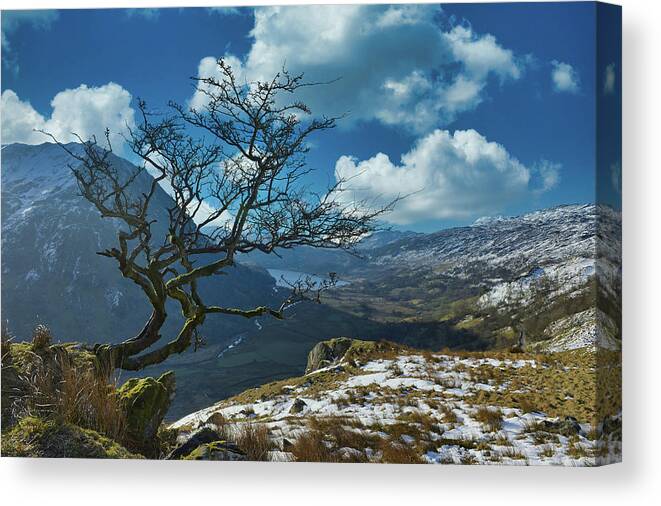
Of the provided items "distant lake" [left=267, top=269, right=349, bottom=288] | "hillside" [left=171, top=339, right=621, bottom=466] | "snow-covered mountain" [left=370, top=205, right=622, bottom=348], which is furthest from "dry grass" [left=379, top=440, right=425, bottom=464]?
"distant lake" [left=267, top=269, right=349, bottom=288]

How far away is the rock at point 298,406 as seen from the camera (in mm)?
5742

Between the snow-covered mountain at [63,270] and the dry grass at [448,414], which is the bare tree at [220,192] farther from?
the dry grass at [448,414]

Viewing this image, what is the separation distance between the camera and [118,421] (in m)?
5.05

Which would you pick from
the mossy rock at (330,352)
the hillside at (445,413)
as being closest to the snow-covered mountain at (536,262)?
the hillside at (445,413)

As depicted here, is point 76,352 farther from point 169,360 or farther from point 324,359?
point 324,359

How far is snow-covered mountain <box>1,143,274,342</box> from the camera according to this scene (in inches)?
242

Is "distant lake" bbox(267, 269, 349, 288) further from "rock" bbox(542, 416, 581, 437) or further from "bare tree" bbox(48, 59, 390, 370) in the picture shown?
"rock" bbox(542, 416, 581, 437)

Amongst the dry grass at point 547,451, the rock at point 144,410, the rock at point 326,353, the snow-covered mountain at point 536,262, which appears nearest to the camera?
the dry grass at point 547,451

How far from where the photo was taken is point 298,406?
5.79 metres

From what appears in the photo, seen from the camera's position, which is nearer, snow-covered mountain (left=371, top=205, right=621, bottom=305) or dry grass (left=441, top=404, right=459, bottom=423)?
snow-covered mountain (left=371, top=205, right=621, bottom=305)

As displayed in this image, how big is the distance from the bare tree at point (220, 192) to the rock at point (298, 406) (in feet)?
2.83

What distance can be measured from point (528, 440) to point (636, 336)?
1272 mm

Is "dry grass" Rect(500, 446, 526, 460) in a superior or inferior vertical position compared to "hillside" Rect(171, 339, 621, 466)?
inferior

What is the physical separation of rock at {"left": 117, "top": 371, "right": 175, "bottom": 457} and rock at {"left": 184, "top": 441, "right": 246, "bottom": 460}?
0.39 meters
